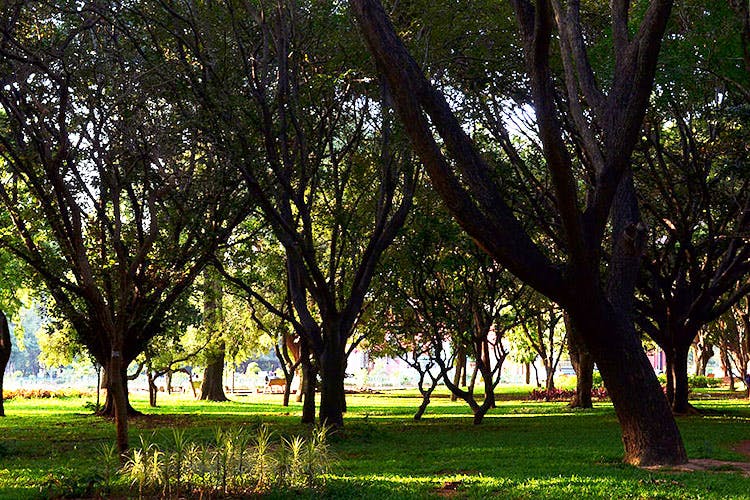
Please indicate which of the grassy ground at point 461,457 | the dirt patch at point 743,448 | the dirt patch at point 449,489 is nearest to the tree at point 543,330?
the grassy ground at point 461,457

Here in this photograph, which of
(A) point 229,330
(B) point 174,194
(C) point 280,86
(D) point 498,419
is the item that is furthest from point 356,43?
(A) point 229,330

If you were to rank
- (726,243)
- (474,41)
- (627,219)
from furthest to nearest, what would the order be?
(726,243) → (474,41) → (627,219)

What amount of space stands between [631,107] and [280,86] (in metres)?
7.39

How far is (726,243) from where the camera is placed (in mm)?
23984

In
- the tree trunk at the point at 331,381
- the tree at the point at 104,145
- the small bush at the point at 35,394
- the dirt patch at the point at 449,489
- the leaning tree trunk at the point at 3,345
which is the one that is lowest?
the dirt patch at the point at 449,489

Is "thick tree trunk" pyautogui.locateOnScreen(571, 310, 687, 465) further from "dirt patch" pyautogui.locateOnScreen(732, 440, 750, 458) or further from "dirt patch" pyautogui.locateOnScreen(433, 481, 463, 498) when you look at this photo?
"dirt patch" pyautogui.locateOnScreen(732, 440, 750, 458)

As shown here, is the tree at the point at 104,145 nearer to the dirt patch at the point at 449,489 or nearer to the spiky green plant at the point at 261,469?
the spiky green plant at the point at 261,469

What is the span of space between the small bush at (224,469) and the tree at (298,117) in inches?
256

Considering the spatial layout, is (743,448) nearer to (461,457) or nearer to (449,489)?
(461,457)

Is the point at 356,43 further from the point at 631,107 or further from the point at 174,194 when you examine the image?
the point at 631,107

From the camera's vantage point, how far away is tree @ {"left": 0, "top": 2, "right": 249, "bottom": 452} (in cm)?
1262

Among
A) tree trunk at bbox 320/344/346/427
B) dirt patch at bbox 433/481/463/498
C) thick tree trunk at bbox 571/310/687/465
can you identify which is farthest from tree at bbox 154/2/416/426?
dirt patch at bbox 433/481/463/498

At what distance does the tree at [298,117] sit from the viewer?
15773 millimetres

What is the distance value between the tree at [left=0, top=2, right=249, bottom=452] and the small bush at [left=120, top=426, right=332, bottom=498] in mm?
3014
